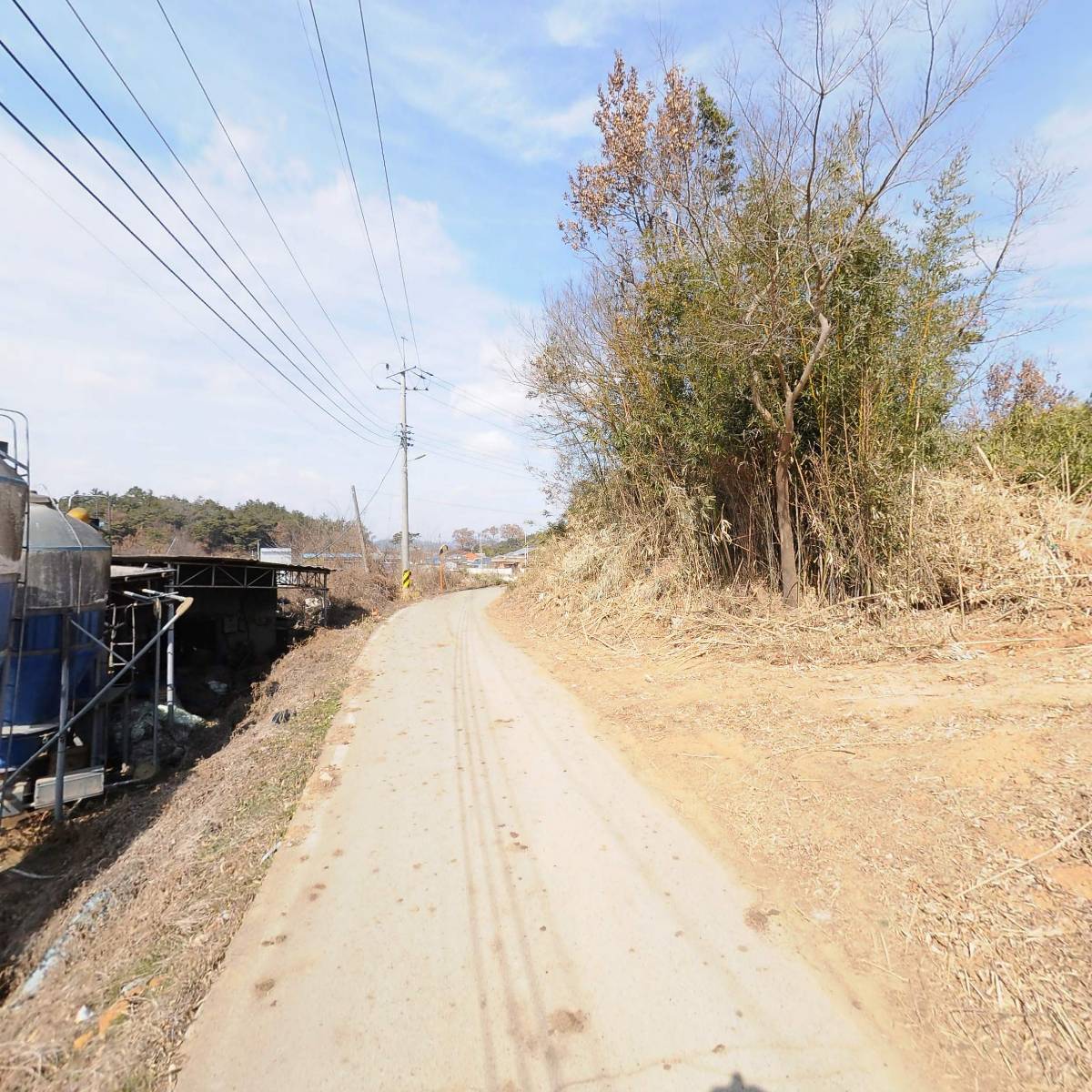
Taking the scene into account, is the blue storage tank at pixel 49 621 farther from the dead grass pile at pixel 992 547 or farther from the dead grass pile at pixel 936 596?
the dead grass pile at pixel 992 547

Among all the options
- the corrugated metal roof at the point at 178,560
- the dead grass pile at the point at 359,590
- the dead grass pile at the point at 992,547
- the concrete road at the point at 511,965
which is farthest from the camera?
the dead grass pile at the point at 359,590

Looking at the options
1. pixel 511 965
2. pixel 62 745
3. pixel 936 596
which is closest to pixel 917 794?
pixel 511 965

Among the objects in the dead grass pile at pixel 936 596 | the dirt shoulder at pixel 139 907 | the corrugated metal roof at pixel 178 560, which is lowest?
the dirt shoulder at pixel 139 907

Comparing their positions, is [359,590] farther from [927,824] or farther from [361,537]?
[927,824]

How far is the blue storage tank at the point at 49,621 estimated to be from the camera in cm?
614

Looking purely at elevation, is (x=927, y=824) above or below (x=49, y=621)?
below

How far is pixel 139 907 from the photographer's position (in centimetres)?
333

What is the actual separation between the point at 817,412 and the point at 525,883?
699 cm

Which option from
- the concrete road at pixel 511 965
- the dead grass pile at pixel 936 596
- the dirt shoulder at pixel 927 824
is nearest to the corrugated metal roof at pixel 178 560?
the dead grass pile at pixel 936 596

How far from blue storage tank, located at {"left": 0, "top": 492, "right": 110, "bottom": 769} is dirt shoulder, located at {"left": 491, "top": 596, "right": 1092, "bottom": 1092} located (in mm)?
6274

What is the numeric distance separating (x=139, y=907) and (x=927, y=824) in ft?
15.1

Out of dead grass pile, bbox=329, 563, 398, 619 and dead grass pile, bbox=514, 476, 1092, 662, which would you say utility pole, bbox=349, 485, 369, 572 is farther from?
dead grass pile, bbox=514, 476, 1092, 662

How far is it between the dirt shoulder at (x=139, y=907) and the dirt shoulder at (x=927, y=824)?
272cm

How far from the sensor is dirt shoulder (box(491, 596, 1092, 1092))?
2162 millimetres
